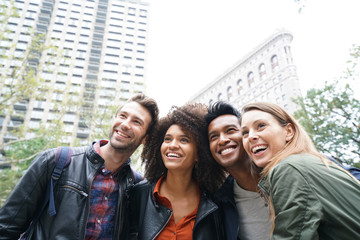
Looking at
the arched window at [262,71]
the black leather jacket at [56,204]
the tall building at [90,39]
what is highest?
the tall building at [90,39]

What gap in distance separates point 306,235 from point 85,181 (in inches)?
94.3

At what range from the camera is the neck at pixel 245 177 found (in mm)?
3143

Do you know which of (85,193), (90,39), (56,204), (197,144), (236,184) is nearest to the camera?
(56,204)

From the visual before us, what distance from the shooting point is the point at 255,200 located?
304 cm

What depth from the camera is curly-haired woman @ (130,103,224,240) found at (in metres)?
2.88

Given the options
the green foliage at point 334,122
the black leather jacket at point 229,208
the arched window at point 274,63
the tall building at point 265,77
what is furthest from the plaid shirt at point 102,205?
the arched window at point 274,63

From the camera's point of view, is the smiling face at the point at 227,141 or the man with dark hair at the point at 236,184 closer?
the man with dark hair at the point at 236,184

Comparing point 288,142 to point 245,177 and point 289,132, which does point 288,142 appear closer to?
point 289,132

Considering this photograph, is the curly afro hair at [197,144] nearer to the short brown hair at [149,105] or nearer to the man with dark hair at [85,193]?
the short brown hair at [149,105]

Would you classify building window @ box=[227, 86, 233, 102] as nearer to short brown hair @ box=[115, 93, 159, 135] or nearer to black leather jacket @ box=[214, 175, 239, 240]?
short brown hair @ box=[115, 93, 159, 135]

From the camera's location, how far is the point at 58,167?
2742 mm

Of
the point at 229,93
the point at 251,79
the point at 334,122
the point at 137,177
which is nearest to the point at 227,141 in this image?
the point at 137,177

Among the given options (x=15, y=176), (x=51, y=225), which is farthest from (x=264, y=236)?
(x=15, y=176)

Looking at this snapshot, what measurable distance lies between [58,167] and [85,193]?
449 millimetres
